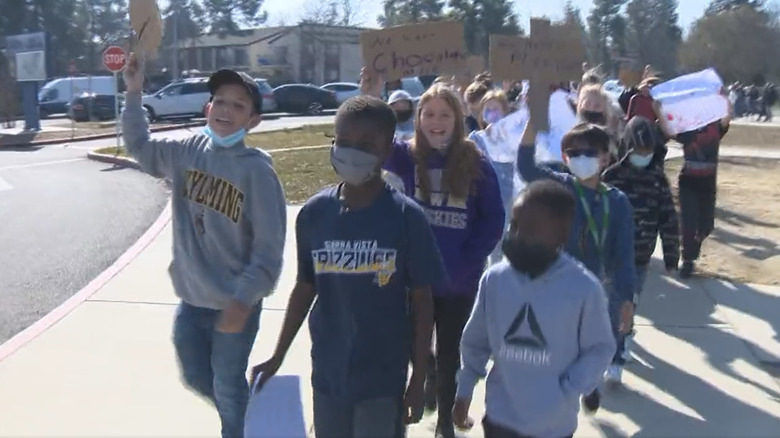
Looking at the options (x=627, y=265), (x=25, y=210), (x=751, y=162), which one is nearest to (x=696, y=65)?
(x=751, y=162)

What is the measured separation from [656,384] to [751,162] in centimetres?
1581

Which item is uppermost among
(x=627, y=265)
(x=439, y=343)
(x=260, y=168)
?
(x=260, y=168)

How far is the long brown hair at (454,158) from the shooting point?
4004 millimetres

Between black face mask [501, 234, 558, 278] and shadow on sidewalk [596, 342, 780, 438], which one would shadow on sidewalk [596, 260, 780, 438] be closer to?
shadow on sidewalk [596, 342, 780, 438]

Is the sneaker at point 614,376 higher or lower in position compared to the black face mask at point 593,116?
lower

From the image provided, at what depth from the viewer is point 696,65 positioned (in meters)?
69.3

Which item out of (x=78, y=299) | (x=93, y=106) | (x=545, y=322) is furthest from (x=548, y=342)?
(x=93, y=106)

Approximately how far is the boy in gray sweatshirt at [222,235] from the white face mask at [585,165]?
1.45m

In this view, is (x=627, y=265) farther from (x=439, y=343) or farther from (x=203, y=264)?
(x=203, y=264)

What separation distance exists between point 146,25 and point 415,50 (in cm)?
235

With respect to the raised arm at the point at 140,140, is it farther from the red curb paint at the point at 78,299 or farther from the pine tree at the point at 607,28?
the pine tree at the point at 607,28

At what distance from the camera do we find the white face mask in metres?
4.08

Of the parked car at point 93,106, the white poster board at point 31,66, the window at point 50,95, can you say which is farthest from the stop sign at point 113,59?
the window at point 50,95

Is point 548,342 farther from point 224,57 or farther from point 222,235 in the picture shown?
point 224,57
